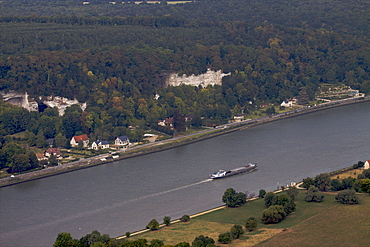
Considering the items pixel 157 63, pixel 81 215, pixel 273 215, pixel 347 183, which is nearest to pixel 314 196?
pixel 347 183

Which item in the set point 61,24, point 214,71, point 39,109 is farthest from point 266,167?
point 61,24

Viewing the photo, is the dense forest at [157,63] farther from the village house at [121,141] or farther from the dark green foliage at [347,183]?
the dark green foliage at [347,183]

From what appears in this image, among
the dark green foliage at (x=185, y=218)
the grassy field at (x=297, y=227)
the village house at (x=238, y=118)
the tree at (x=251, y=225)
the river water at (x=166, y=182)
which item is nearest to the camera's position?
the grassy field at (x=297, y=227)

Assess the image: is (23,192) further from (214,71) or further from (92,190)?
(214,71)

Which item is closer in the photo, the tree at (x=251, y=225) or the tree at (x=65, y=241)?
the tree at (x=65, y=241)

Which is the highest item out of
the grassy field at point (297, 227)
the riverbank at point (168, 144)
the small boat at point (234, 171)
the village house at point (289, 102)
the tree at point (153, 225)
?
the village house at point (289, 102)

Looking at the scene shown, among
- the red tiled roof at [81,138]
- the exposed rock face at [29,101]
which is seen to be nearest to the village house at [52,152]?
the red tiled roof at [81,138]

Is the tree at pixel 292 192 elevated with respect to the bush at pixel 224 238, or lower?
elevated

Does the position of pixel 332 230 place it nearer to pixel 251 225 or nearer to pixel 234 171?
pixel 251 225
